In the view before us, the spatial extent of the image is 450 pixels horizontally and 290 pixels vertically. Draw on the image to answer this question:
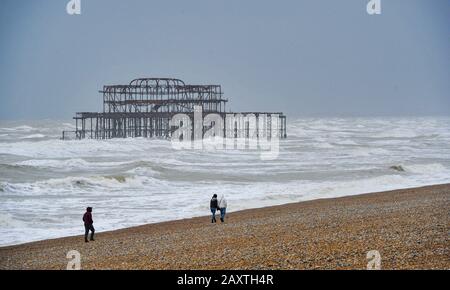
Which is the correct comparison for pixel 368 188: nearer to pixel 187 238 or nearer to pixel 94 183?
pixel 94 183

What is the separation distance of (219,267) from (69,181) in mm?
18517

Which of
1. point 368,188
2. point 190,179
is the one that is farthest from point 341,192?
point 190,179

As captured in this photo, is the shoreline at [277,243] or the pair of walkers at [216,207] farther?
the pair of walkers at [216,207]

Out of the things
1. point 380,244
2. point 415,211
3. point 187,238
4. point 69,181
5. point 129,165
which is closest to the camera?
point 380,244

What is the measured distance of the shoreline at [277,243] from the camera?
31.9ft

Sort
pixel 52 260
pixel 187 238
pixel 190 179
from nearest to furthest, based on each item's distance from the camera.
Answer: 1. pixel 52 260
2. pixel 187 238
3. pixel 190 179

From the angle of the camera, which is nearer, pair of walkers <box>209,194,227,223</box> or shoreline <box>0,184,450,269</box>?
shoreline <box>0,184,450,269</box>

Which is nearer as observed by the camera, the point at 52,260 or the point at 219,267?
the point at 219,267

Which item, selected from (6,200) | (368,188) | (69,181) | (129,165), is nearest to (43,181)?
(69,181)

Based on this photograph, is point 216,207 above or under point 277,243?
under

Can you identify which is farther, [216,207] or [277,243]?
[216,207]

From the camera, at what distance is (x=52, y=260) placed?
1179 centimetres

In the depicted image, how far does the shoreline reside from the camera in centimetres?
972

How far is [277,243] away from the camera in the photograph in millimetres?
11469
